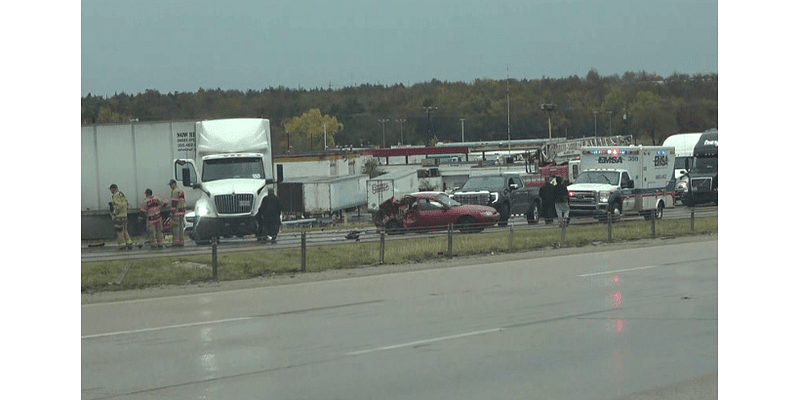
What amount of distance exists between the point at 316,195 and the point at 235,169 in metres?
13.3

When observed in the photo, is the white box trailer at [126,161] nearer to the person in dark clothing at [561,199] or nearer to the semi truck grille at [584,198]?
the person in dark clothing at [561,199]

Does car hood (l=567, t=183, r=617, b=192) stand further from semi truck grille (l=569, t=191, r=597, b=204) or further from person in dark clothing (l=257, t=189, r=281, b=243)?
person in dark clothing (l=257, t=189, r=281, b=243)

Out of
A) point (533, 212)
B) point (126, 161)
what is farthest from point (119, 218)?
point (533, 212)

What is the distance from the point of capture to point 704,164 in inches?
1839

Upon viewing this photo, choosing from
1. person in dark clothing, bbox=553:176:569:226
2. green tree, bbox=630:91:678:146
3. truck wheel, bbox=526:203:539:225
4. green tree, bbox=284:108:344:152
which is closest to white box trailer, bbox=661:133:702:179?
green tree, bbox=630:91:678:146

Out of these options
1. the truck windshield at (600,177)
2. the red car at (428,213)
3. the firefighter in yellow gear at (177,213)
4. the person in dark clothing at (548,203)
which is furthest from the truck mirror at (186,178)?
the truck windshield at (600,177)

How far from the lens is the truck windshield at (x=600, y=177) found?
38406 mm

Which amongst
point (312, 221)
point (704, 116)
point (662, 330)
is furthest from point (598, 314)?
point (704, 116)

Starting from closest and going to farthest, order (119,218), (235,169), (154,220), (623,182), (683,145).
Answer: (154,220), (119,218), (235,169), (623,182), (683,145)

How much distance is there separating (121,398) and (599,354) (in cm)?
518

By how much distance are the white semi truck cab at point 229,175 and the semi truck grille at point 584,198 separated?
41.4ft

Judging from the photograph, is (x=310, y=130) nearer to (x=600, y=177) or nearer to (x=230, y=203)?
(x=600, y=177)

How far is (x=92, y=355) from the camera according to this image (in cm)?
1136

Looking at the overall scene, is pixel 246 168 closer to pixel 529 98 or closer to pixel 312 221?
pixel 312 221
